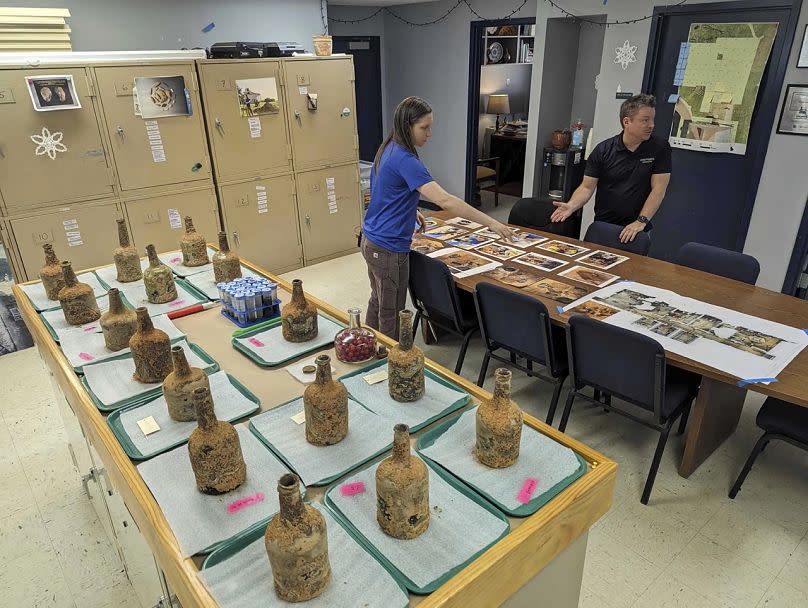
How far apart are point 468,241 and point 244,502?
2.57 m

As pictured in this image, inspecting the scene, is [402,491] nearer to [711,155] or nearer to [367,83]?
[711,155]

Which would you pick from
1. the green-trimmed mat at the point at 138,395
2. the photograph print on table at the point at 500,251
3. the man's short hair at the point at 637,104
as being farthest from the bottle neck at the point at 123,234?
the man's short hair at the point at 637,104

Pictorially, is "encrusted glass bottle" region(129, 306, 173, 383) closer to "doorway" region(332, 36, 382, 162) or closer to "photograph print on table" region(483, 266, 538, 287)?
"photograph print on table" region(483, 266, 538, 287)

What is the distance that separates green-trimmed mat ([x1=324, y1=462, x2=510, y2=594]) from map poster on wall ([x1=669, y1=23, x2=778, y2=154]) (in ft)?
13.8

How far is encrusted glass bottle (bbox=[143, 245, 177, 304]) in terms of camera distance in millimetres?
2166

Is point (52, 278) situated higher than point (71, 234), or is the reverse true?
point (52, 278)

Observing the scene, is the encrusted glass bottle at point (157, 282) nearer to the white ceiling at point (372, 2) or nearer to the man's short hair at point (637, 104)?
the man's short hair at point (637, 104)

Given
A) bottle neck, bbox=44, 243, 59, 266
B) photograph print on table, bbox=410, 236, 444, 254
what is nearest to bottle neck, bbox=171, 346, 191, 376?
bottle neck, bbox=44, 243, 59, 266

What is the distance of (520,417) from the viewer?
4.10 feet

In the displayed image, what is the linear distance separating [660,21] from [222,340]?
14.2ft

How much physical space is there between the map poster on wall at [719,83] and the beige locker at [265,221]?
334 centimetres

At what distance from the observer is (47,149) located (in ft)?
11.9

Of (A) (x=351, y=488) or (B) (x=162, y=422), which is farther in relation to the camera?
(B) (x=162, y=422)

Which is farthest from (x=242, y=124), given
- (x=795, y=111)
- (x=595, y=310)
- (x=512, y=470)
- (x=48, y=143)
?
(x=795, y=111)
